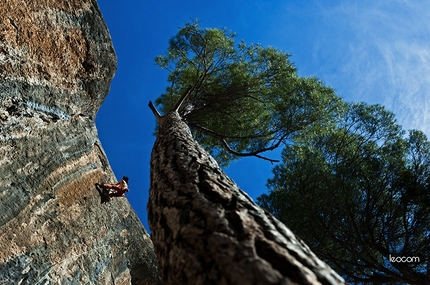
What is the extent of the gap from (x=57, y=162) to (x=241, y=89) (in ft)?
19.8

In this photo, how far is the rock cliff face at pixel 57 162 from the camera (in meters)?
3.48

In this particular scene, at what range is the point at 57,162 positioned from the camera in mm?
4246

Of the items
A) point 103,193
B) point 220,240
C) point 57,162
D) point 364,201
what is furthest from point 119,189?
point 364,201

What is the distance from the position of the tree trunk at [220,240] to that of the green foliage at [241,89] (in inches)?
269

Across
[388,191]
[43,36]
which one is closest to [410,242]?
[388,191]

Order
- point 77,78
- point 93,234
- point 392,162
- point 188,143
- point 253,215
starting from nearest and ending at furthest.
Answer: point 253,215, point 188,143, point 93,234, point 77,78, point 392,162

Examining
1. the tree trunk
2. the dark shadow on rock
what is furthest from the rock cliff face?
the tree trunk

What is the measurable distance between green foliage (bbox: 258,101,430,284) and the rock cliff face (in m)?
4.17

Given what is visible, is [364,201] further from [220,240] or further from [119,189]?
[220,240]

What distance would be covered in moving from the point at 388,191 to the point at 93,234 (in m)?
6.58

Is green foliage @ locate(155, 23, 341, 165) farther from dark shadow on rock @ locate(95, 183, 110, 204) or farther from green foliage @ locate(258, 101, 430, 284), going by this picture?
dark shadow on rock @ locate(95, 183, 110, 204)

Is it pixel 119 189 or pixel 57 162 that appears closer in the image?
pixel 57 162

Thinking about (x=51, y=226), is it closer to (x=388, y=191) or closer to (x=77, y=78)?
(x=77, y=78)

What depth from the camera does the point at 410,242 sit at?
730cm
